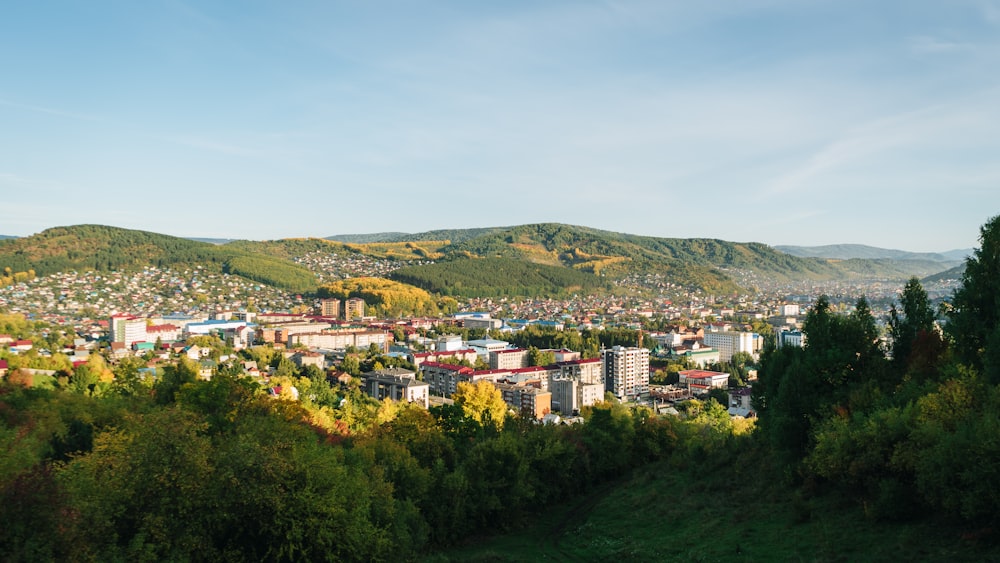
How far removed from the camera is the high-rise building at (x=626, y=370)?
2295 inches

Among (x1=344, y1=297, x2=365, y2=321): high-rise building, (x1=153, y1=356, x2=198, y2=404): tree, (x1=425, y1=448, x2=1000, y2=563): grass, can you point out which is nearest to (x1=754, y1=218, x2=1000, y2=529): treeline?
(x1=425, y1=448, x2=1000, y2=563): grass

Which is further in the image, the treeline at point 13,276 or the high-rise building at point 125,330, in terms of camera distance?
the treeline at point 13,276

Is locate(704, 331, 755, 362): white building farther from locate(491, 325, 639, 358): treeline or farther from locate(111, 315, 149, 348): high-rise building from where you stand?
locate(111, 315, 149, 348): high-rise building

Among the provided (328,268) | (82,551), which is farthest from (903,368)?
(328,268)

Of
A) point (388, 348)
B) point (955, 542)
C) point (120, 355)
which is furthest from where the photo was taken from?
point (388, 348)

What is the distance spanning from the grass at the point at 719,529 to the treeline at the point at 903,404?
0.52 meters

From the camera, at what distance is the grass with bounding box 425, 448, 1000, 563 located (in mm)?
10375

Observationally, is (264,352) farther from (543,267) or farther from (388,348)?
(543,267)

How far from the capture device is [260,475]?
1004 cm

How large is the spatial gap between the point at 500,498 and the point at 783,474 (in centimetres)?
711

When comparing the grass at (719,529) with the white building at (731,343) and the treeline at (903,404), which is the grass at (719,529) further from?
the white building at (731,343)

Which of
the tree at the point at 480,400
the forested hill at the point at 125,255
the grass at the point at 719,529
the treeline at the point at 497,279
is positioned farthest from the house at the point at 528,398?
the forested hill at the point at 125,255

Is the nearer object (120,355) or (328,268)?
(120,355)

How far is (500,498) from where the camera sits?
17.6 meters
